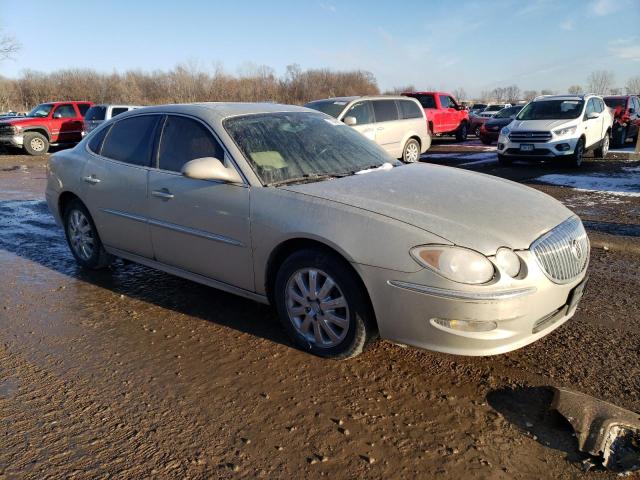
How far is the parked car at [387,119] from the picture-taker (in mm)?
11352

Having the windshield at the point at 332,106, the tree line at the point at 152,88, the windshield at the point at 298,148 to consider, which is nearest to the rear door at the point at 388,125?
the windshield at the point at 332,106

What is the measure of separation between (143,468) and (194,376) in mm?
807

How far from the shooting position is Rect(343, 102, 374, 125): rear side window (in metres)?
11.3

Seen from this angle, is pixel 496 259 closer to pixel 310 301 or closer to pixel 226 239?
pixel 310 301

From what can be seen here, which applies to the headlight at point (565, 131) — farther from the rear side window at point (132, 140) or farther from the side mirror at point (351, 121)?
the rear side window at point (132, 140)

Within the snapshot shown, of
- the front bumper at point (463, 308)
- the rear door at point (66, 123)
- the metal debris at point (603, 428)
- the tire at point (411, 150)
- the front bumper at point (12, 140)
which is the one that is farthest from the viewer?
the rear door at point (66, 123)

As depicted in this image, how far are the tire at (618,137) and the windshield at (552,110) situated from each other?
6117 mm

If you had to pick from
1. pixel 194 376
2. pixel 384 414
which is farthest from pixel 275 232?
pixel 384 414

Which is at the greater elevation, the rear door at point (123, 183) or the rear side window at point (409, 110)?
the rear side window at point (409, 110)

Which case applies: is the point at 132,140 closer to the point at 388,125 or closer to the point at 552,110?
the point at 388,125

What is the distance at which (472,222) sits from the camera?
288cm

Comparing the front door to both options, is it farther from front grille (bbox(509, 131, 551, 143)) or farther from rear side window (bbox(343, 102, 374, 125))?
front grille (bbox(509, 131, 551, 143))

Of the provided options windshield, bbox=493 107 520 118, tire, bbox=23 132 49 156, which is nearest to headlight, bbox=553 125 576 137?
windshield, bbox=493 107 520 118

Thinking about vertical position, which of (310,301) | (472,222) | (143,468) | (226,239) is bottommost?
(143,468)
